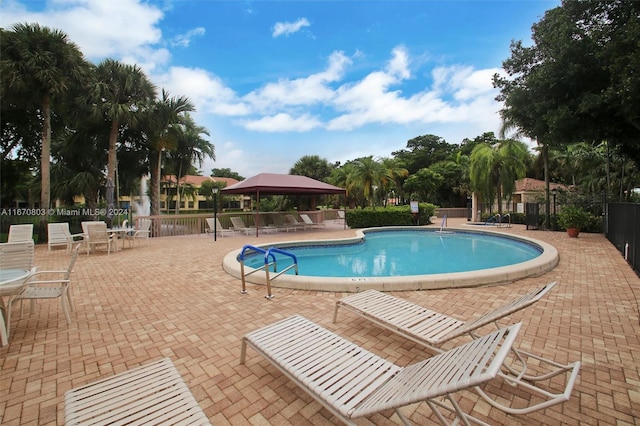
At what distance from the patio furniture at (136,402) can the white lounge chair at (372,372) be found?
693 millimetres

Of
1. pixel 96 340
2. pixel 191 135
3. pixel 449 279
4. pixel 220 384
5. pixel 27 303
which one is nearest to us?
pixel 220 384

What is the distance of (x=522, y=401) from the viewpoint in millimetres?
2225

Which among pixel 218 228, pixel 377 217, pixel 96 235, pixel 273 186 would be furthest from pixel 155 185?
pixel 377 217

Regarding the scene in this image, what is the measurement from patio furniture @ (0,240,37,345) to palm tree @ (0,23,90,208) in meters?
10.6

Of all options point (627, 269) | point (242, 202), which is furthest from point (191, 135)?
point (242, 202)

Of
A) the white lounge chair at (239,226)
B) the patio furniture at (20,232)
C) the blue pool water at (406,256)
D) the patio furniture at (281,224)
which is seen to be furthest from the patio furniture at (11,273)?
the patio furniture at (281,224)

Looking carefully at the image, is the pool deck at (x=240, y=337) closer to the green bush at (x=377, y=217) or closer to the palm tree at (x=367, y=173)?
the green bush at (x=377, y=217)

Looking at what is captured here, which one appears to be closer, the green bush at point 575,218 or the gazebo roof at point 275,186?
the green bush at point 575,218

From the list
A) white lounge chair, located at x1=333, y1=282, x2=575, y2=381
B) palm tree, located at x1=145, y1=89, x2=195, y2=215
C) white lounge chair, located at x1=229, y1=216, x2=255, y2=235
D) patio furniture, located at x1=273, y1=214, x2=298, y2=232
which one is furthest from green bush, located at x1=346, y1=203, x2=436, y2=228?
white lounge chair, located at x1=333, y1=282, x2=575, y2=381

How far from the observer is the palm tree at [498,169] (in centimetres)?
1952

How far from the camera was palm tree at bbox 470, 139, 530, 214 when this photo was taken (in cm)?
1952

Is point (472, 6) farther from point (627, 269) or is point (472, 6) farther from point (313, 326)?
point (313, 326)

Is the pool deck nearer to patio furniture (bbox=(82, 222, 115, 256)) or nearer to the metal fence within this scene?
the metal fence

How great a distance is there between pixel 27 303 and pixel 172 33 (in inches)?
451
